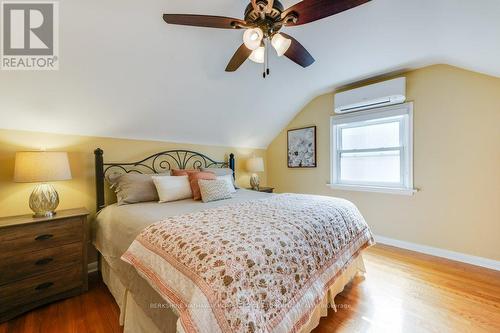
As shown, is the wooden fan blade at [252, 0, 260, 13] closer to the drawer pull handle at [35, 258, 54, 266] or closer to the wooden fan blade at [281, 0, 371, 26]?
the wooden fan blade at [281, 0, 371, 26]

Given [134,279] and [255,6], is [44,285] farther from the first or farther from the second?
[255,6]

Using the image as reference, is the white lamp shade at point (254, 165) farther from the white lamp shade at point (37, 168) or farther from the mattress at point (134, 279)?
the white lamp shade at point (37, 168)

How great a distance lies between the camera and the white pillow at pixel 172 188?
2195 mm

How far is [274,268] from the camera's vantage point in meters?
1.01

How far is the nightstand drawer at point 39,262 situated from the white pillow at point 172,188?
0.82m

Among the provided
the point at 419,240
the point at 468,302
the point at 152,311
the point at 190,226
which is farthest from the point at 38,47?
the point at 419,240

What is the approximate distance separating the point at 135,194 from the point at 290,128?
2932 millimetres

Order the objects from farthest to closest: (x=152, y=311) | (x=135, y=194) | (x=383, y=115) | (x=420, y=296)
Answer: (x=383, y=115), (x=135, y=194), (x=420, y=296), (x=152, y=311)

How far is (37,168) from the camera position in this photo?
67.9 inches

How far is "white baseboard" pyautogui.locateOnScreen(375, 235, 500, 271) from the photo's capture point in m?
2.24

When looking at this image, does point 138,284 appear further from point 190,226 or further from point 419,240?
point 419,240

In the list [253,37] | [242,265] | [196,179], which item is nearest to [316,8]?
[253,37]

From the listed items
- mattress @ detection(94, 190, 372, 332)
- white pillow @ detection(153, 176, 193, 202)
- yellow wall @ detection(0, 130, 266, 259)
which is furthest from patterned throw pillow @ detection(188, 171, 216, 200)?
yellow wall @ detection(0, 130, 266, 259)

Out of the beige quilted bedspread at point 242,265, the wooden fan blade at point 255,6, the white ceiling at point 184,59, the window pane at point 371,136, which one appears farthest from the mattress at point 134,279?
the window pane at point 371,136
